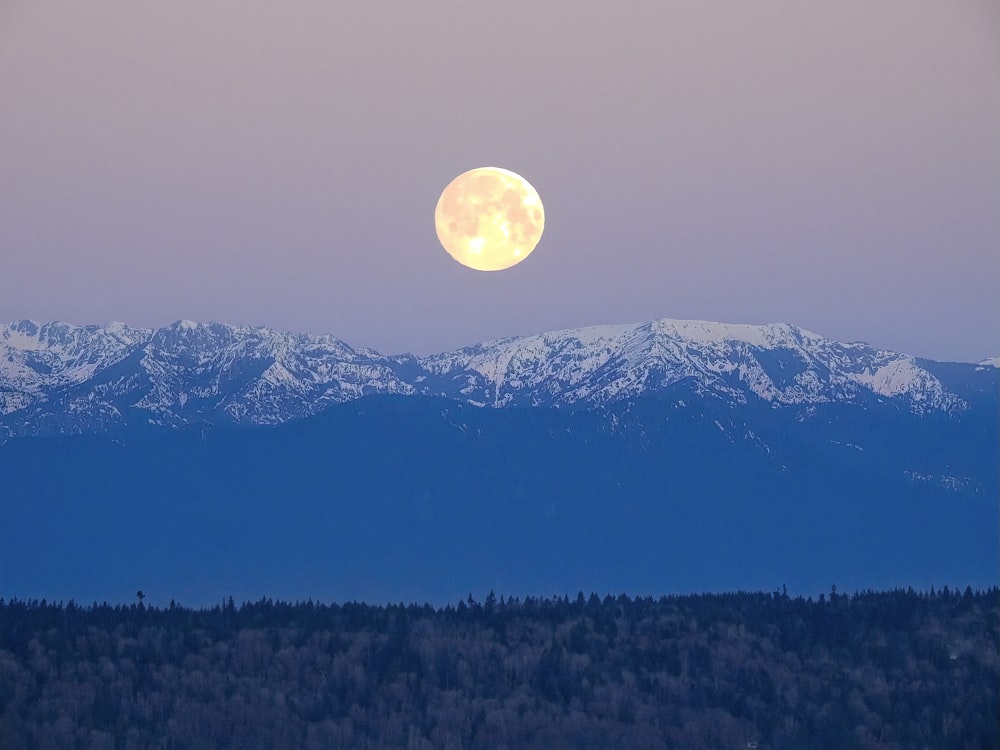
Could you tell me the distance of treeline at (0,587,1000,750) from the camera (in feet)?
410

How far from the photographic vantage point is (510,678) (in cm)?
14012

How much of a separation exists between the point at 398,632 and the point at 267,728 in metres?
31.3

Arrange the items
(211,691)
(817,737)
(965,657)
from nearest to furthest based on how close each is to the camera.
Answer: (817,737), (211,691), (965,657)

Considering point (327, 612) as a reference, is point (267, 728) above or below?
below

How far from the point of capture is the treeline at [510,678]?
12500 cm

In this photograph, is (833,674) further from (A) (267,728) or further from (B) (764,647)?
(A) (267,728)

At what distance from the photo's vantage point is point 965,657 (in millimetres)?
145125

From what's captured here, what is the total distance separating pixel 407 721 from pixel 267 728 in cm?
1189

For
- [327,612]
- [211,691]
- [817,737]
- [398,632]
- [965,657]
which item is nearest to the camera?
[817,737]

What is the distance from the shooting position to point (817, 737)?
406 feet

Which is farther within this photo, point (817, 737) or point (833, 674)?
point (833, 674)

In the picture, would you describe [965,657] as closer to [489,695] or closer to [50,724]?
[489,695]

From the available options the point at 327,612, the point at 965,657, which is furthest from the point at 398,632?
the point at 965,657

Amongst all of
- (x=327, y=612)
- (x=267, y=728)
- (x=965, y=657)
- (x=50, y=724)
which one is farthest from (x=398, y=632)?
(x=965, y=657)
